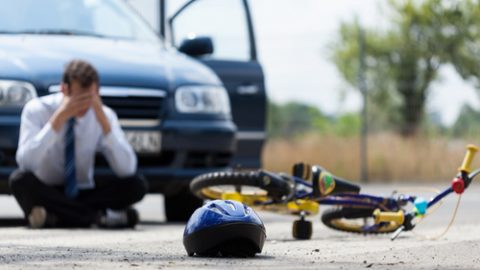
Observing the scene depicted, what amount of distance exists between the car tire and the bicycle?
271 cm

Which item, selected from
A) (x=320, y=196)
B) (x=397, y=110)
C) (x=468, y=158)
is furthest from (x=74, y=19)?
(x=397, y=110)

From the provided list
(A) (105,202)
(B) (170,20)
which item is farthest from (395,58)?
(A) (105,202)

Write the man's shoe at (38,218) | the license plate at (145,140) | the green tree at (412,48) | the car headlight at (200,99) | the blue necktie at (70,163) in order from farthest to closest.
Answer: the green tree at (412,48), the car headlight at (200,99), the license plate at (145,140), the blue necktie at (70,163), the man's shoe at (38,218)

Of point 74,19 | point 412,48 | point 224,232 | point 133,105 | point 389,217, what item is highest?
point 74,19

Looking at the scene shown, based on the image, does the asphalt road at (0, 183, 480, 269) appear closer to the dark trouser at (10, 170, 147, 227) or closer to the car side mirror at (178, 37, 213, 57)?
the dark trouser at (10, 170, 147, 227)

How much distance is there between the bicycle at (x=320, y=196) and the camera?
8.18m

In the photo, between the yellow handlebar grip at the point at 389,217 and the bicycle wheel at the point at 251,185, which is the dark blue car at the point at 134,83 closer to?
the bicycle wheel at the point at 251,185

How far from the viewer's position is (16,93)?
33.6 ft

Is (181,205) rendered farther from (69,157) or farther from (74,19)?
(69,157)

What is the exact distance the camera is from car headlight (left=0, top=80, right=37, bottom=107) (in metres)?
10.2

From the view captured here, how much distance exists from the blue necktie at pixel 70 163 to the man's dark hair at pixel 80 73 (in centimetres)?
35

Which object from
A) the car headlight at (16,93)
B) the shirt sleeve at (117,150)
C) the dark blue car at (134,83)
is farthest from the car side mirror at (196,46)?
the car headlight at (16,93)

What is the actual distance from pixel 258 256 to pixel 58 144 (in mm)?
3628

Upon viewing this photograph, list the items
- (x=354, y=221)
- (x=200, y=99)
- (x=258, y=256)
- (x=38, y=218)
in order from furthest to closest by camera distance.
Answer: (x=200, y=99) → (x=38, y=218) → (x=354, y=221) → (x=258, y=256)
